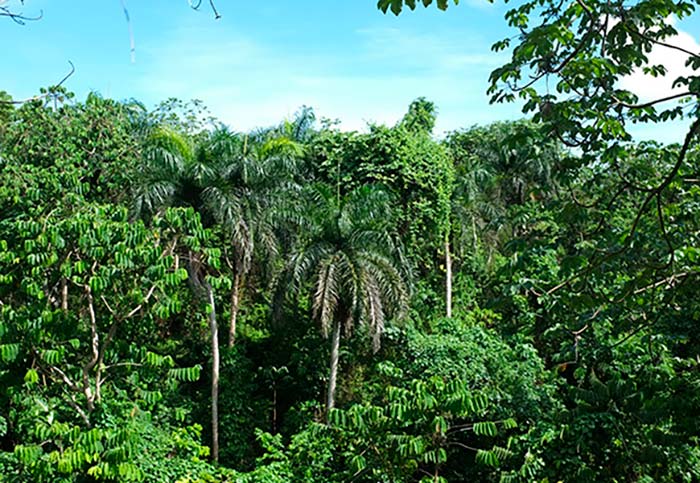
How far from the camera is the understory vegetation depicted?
20.6ft

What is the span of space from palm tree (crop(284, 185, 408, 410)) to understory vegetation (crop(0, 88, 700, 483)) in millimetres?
48

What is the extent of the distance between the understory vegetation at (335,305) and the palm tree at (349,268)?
48 mm

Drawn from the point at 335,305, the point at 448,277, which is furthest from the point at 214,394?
the point at 448,277

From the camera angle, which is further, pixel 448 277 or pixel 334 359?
pixel 448 277

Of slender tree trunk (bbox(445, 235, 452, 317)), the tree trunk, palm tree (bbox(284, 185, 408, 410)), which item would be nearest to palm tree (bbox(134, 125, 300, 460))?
the tree trunk

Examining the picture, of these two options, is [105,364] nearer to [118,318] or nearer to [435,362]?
[118,318]

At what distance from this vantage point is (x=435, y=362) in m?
13.7

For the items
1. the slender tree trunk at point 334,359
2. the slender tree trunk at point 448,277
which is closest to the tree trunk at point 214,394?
the slender tree trunk at point 334,359

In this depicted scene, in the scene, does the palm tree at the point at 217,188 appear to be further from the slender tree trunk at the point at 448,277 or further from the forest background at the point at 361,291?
→ the slender tree trunk at the point at 448,277

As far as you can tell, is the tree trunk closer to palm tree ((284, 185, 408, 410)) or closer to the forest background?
the forest background

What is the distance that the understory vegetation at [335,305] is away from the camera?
6.27 metres

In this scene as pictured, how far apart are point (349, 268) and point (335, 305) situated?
0.76m

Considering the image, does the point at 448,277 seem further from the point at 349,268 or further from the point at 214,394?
the point at 214,394

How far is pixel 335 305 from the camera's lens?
44.6 feet
